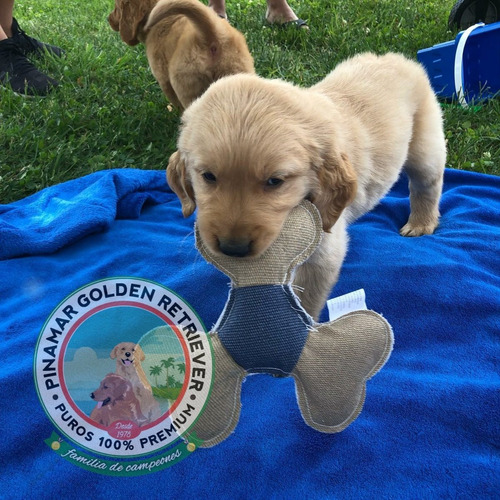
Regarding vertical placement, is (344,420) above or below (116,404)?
below

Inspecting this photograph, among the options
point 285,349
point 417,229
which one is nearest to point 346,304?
point 285,349

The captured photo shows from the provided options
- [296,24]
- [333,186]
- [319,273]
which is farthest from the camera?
[296,24]

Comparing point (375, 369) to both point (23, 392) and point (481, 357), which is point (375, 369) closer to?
point (481, 357)

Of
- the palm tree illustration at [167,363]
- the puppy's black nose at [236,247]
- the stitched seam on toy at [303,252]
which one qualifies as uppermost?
the puppy's black nose at [236,247]

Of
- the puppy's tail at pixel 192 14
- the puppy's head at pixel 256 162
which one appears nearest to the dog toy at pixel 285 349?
the puppy's head at pixel 256 162

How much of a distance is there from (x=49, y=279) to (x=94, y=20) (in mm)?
5346

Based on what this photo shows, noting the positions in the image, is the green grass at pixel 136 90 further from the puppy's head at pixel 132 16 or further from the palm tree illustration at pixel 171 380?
the palm tree illustration at pixel 171 380

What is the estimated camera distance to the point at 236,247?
166cm

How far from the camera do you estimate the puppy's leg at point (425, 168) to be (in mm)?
2910

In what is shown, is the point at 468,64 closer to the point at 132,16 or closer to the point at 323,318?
the point at 132,16

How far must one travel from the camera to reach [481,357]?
2131 millimetres

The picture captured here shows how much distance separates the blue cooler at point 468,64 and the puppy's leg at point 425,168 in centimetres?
152

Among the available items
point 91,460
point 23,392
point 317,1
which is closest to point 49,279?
point 23,392

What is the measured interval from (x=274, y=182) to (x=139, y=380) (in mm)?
828
